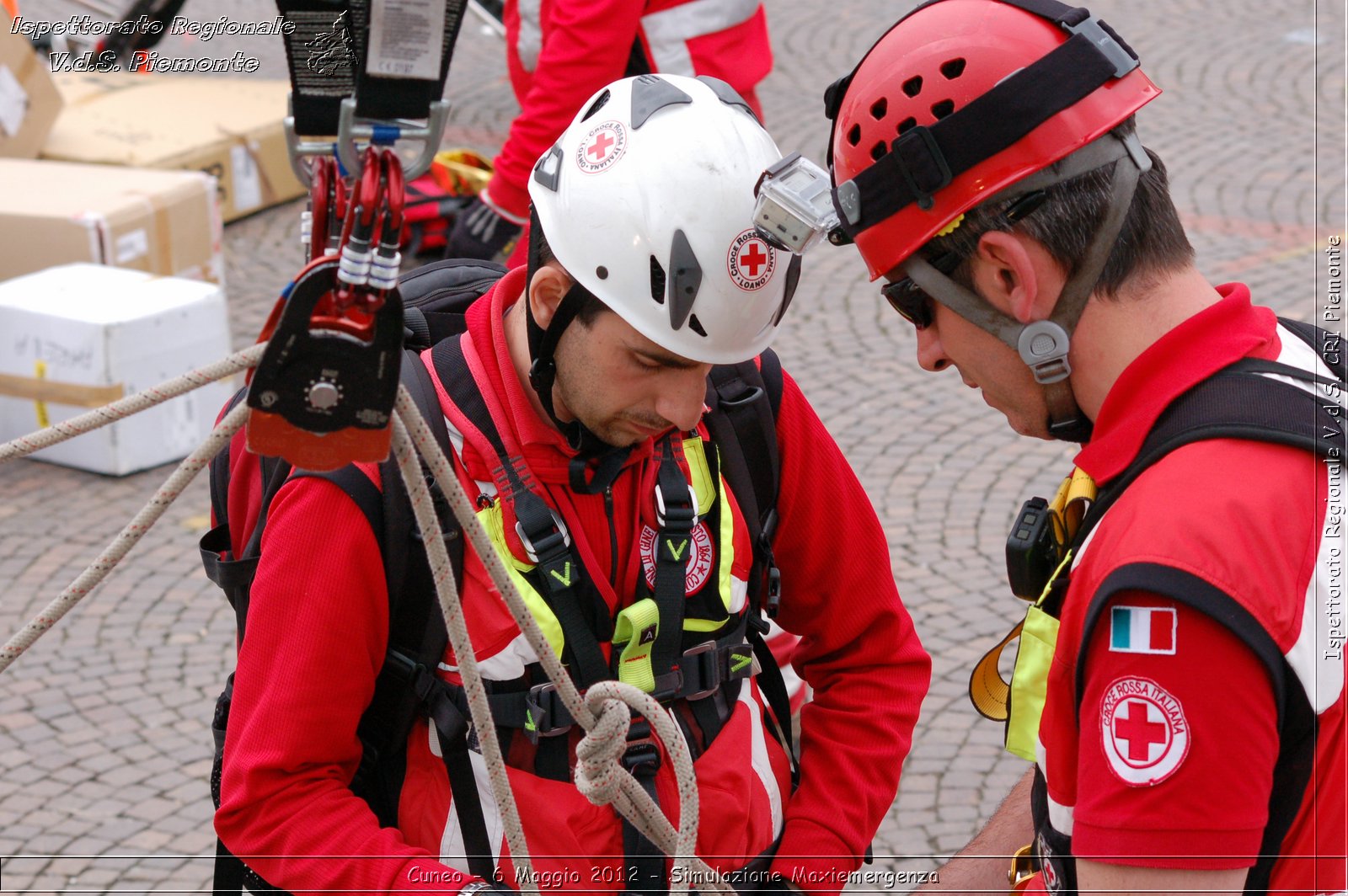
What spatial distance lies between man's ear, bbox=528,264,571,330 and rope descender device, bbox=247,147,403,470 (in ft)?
2.50

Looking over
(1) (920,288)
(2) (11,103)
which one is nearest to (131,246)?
(2) (11,103)

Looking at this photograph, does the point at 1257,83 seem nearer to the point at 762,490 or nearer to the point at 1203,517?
the point at 762,490

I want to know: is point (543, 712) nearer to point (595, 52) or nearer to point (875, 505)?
point (595, 52)

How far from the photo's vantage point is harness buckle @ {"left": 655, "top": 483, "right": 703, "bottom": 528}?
2.27 meters

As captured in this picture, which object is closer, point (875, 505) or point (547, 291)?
point (547, 291)

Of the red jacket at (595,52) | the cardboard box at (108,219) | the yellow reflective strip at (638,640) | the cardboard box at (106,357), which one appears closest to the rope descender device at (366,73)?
the yellow reflective strip at (638,640)

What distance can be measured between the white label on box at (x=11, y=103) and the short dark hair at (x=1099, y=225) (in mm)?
6951

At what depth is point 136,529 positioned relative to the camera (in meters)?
1.59

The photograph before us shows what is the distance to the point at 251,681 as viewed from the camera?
2.10 meters

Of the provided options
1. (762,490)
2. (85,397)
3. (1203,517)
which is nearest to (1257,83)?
(85,397)

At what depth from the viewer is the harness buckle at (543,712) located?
212 centimetres

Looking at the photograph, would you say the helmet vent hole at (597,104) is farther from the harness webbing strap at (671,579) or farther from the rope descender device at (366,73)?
the rope descender device at (366,73)

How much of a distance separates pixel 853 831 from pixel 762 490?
2.03 feet

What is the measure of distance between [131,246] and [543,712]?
5.20 metres
